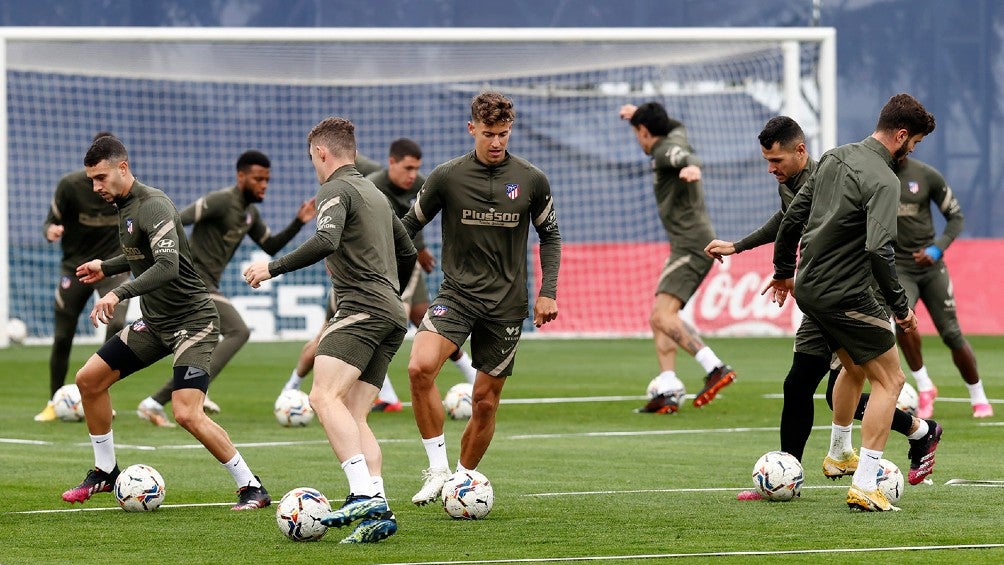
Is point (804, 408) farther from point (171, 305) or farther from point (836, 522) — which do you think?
point (171, 305)

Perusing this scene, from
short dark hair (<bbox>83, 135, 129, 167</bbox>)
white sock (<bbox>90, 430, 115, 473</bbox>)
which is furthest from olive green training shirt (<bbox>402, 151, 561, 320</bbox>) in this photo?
white sock (<bbox>90, 430, 115, 473</bbox>)

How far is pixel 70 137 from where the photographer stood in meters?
27.0

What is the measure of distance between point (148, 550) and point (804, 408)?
152 inches

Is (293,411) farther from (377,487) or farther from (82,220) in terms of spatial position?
(377,487)

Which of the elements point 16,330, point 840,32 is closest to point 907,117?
point 16,330

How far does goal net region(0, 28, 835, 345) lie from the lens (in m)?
24.2

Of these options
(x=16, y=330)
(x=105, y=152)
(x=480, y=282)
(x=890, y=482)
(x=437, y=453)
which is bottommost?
(x=16, y=330)

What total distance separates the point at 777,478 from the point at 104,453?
3.87m

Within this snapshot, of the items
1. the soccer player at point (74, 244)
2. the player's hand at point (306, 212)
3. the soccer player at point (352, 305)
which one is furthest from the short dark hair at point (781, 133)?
the soccer player at point (74, 244)

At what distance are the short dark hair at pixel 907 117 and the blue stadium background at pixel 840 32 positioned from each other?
1981 cm

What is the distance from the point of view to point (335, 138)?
8086 millimetres

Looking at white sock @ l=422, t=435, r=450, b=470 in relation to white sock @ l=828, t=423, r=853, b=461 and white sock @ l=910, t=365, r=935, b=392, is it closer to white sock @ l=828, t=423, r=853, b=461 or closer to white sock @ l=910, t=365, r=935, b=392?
white sock @ l=828, t=423, r=853, b=461

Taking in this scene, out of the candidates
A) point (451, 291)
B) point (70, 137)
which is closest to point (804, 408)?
point (451, 291)

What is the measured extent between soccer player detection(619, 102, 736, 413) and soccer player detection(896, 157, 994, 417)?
5.78 ft
